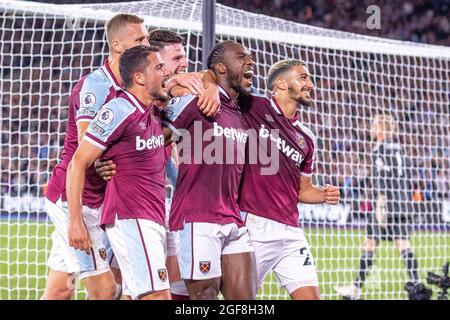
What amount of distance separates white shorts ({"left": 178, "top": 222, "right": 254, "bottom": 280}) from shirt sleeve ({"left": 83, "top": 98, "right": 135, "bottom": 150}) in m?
0.76

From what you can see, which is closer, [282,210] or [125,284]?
[125,284]

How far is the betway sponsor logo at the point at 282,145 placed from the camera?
566 centimetres

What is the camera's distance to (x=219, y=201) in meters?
5.14

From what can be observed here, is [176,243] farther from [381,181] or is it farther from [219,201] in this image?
[381,181]

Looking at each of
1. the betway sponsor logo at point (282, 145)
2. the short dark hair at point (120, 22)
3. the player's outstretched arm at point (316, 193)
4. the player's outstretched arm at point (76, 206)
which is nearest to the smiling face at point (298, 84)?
the betway sponsor logo at point (282, 145)

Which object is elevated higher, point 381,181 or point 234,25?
point 234,25

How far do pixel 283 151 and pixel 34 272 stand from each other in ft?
17.6

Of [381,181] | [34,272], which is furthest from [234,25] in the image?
[34,272]

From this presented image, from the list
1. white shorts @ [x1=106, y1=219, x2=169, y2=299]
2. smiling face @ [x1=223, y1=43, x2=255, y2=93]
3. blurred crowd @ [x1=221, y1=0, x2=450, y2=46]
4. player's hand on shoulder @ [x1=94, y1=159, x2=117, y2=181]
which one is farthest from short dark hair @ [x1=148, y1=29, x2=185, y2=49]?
blurred crowd @ [x1=221, y1=0, x2=450, y2=46]

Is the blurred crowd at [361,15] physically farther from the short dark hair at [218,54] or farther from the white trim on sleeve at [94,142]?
the white trim on sleeve at [94,142]

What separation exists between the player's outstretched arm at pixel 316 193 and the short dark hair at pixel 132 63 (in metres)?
1.56

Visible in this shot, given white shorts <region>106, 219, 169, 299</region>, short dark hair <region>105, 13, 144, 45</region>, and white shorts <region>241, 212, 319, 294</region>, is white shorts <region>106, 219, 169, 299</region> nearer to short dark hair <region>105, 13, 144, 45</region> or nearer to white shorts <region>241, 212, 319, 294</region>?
white shorts <region>241, 212, 319, 294</region>

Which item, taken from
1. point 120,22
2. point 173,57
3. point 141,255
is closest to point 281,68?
point 173,57

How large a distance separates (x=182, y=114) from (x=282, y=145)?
2.84 feet
